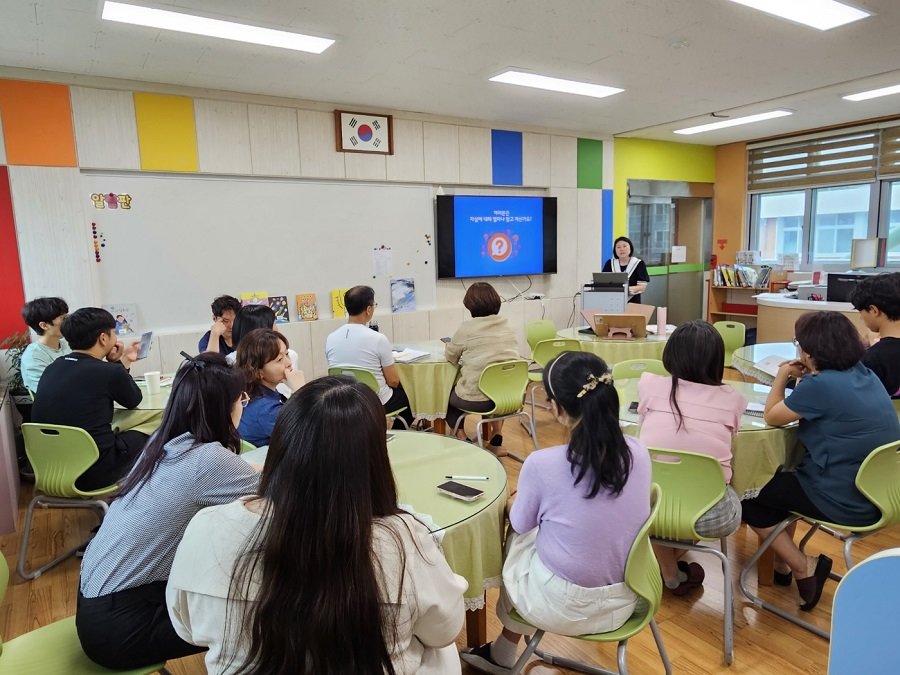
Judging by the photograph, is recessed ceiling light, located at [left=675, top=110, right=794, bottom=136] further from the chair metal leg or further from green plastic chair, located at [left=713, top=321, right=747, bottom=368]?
the chair metal leg

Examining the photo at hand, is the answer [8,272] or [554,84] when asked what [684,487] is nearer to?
[554,84]

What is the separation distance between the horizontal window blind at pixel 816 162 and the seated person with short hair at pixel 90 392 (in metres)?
8.35

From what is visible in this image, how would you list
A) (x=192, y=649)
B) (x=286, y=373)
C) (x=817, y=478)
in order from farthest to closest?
(x=286, y=373), (x=817, y=478), (x=192, y=649)

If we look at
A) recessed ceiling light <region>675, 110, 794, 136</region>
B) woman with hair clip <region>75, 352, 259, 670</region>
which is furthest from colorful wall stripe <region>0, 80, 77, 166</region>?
recessed ceiling light <region>675, 110, 794, 136</region>

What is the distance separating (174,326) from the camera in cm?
488

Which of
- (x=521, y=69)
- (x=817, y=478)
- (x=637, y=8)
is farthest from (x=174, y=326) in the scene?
(x=817, y=478)

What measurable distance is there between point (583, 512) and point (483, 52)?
11.7ft

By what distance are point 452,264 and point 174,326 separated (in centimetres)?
284

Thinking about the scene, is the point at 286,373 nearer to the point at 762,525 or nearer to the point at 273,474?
the point at 273,474

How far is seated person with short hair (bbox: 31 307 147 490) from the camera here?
108 inches

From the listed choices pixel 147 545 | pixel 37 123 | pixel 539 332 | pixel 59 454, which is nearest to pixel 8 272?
pixel 37 123

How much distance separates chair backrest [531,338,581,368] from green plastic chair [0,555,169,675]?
3310 millimetres

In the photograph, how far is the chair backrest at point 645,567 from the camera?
1.59 metres

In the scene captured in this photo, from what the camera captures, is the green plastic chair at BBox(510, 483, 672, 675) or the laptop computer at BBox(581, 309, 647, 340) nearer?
the green plastic chair at BBox(510, 483, 672, 675)
